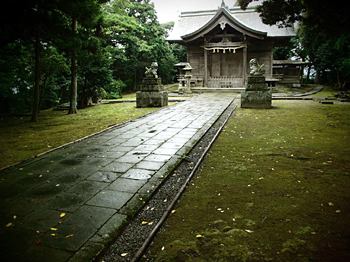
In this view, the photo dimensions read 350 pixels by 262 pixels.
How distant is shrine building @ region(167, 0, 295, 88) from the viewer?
784 inches

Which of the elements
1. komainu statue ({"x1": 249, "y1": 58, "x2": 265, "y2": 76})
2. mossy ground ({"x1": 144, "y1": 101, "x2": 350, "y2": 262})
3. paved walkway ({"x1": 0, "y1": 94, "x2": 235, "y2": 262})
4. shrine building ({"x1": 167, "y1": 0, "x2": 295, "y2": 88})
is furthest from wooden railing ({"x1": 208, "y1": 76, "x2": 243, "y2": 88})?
mossy ground ({"x1": 144, "y1": 101, "x2": 350, "y2": 262})

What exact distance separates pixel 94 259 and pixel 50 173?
2.44 m

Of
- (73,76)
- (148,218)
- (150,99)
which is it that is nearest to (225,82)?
(150,99)

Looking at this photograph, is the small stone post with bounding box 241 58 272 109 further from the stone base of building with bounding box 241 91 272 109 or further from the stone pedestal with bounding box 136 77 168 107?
the stone pedestal with bounding box 136 77 168 107

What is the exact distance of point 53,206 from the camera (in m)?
3.05

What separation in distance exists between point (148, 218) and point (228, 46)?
65.7 ft

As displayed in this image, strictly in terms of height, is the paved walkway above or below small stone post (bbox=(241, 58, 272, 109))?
below

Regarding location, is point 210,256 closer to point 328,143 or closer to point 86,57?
point 328,143

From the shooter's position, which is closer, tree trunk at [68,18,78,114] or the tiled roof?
tree trunk at [68,18,78,114]

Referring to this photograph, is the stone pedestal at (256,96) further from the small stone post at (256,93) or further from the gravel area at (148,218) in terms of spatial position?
the gravel area at (148,218)

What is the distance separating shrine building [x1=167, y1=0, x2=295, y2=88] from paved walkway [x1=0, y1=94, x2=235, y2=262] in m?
16.2

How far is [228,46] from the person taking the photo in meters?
20.5

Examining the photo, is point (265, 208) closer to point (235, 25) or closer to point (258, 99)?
point (258, 99)

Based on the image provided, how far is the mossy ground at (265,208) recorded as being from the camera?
7.39ft
